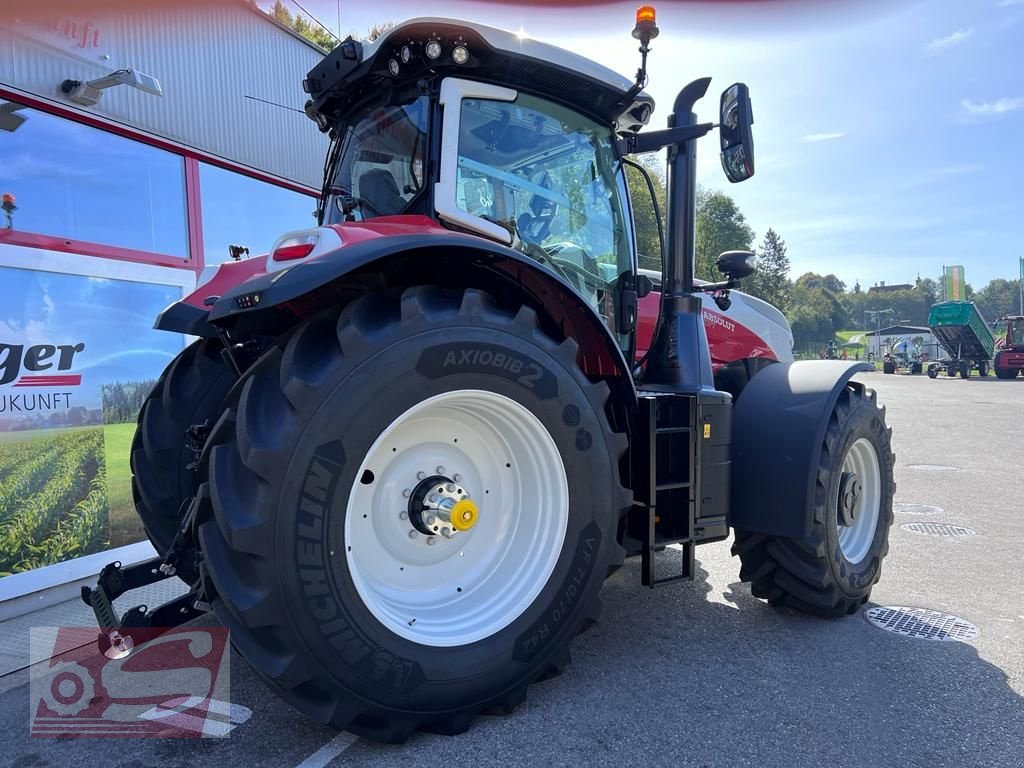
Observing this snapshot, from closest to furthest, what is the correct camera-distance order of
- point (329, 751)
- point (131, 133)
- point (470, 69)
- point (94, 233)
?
point (329, 751)
point (470, 69)
point (94, 233)
point (131, 133)

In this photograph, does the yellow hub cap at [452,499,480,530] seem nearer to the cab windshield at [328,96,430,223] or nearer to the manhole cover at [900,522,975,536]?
the cab windshield at [328,96,430,223]

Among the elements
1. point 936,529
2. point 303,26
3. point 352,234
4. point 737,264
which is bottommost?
point 936,529

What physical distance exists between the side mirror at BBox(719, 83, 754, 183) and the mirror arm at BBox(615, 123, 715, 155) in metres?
0.25

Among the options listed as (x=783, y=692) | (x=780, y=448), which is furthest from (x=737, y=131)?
(x=783, y=692)

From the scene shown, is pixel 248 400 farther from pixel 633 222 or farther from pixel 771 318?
pixel 771 318

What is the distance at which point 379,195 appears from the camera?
315cm

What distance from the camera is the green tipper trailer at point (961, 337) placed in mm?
31859

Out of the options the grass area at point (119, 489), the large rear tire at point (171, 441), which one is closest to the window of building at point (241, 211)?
the grass area at point (119, 489)

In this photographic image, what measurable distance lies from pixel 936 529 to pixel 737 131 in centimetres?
398

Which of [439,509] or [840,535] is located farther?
[840,535]

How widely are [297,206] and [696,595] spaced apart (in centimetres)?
603

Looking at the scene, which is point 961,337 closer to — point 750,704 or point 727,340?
point 727,340

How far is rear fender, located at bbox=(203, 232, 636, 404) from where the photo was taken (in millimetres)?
2172

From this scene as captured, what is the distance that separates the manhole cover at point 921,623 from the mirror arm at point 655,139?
8.64ft
